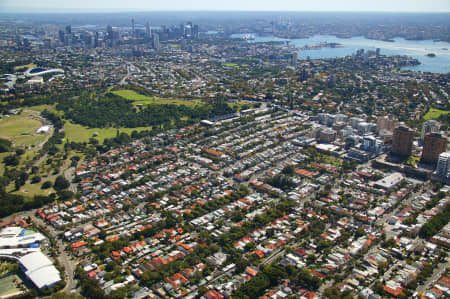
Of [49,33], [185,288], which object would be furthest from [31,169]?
[49,33]

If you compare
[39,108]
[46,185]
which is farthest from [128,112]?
[46,185]

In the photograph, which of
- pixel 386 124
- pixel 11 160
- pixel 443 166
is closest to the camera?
pixel 443 166

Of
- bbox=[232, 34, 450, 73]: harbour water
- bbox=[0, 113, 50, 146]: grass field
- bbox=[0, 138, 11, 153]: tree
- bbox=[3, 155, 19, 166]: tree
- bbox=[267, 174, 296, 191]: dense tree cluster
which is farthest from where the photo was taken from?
bbox=[232, 34, 450, 73]: harbour water

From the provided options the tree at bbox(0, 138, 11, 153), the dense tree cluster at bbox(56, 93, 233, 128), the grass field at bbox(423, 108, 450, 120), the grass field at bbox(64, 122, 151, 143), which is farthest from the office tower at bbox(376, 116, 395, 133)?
the tree at bbox(0, 138, 11, 153)

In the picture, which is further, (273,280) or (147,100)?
(147,100)

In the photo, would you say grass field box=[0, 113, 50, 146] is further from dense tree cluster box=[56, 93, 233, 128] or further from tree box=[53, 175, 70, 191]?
tree box=[53, 175, 70, 191]

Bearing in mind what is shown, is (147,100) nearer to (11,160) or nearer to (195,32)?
(11,160)

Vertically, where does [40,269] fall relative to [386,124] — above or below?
below

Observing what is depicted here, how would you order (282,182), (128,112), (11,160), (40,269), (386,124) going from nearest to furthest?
(40,269)
(282,182)
(11,160)
(386,124)
(128,112)

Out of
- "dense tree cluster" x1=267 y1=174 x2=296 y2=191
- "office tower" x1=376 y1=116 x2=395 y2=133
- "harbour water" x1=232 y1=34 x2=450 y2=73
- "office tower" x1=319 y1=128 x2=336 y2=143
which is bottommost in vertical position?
"dense tree cluster" x1=267 y1=174 x2=296 y2=191
